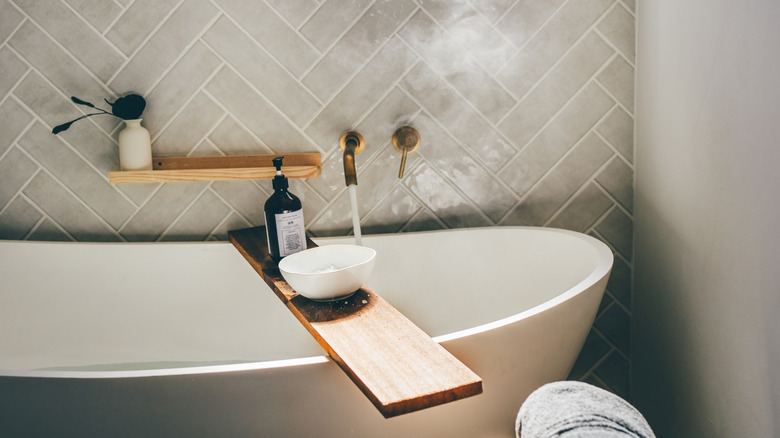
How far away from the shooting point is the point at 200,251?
1786mm

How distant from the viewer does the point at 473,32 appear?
1.74 metres

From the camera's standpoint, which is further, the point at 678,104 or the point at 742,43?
the point at 678,104

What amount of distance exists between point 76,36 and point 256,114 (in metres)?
Answer: 0.64

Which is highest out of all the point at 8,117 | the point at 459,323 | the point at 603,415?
the point at 603,415

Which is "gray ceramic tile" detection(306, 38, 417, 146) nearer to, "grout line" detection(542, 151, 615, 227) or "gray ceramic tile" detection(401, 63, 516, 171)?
"gray ceramic tile" detection(401, 63, 516, 171)

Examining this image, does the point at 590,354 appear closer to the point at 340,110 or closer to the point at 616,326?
the point at 616,326

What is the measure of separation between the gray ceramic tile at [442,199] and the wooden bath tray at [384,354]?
0.68 meters

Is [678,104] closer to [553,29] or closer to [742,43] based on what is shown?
[742,43]

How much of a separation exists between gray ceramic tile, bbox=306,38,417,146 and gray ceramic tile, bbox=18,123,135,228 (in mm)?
738

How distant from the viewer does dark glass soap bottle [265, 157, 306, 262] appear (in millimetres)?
1397

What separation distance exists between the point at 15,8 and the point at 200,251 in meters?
1.01

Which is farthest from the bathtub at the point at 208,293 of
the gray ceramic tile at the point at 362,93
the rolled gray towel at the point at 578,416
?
the rolled gray towel at the point at 578,416

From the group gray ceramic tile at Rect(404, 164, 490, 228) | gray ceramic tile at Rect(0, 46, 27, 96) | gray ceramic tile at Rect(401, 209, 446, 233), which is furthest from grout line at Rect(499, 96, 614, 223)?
gray ceramic tile at Rect(0, 46, 27, 96)

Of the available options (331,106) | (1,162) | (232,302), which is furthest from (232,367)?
(1,162)
